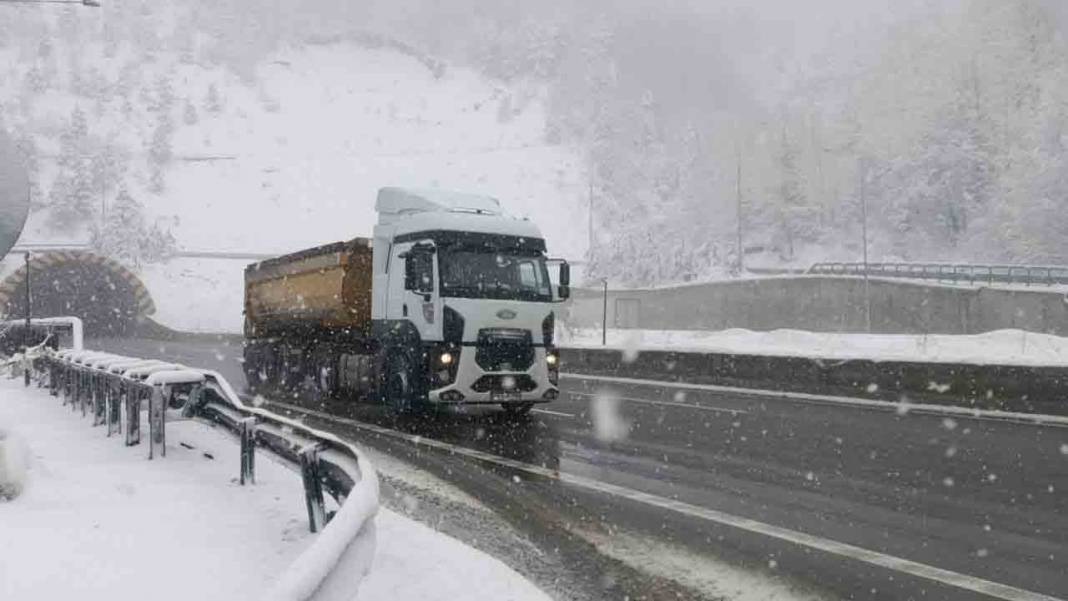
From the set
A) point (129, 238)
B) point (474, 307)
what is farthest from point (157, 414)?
point (129, 238)

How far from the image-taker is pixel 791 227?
7925 centimetres

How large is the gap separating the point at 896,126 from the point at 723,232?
731 inches

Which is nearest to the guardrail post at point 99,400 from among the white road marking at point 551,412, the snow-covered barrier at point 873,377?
the white road marking at point 551,412

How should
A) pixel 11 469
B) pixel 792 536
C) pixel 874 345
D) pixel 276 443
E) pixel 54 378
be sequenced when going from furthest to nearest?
pixel 874 345 → pixel 54 378 → pixel 11 469 → pixel 276 443 → pixel 792 536

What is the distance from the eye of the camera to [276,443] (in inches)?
260

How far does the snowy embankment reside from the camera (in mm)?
4980

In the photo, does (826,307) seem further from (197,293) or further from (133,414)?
(197,293)

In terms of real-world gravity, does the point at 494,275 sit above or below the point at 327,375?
above

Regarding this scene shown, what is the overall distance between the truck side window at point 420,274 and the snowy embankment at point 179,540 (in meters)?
4.58

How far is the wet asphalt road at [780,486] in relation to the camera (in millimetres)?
5586

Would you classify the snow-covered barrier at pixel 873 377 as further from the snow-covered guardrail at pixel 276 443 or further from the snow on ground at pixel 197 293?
the snow on ground at pixel 197 293

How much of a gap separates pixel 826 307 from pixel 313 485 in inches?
1685

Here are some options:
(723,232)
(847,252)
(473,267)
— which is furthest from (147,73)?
(473,267)

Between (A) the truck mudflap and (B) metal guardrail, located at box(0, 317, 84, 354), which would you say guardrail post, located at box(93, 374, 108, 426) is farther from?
(B) metal guardrail, located at box(0, 317, 84, 354)
